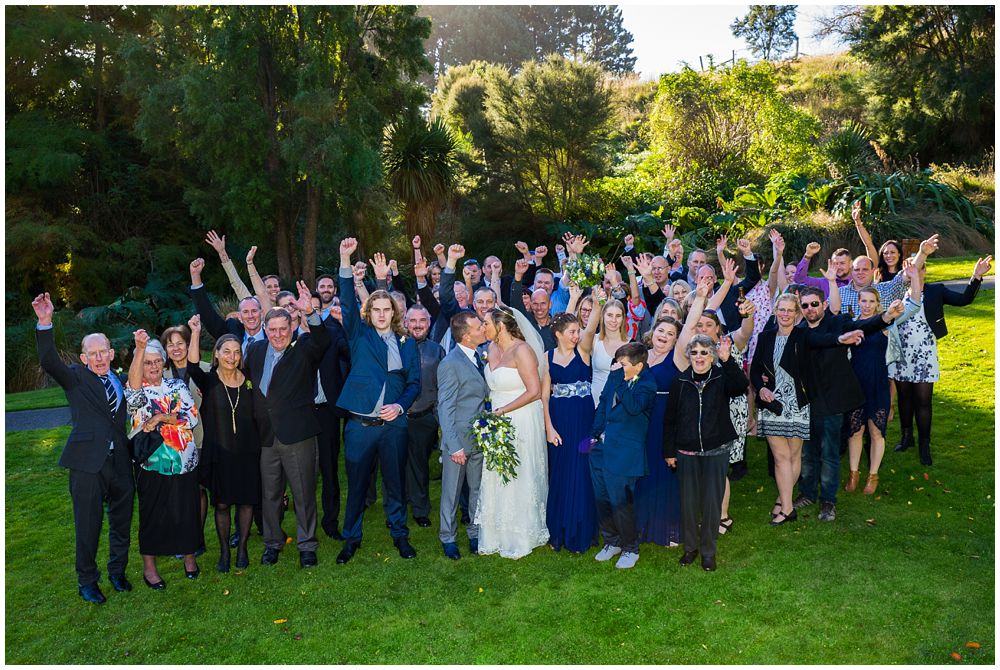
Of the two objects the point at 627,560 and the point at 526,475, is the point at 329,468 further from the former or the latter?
the point at 627,560

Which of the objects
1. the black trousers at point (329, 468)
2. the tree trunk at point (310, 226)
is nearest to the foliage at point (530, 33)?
the tree trunk at point (310, 226)

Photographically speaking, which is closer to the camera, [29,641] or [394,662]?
[394,662]

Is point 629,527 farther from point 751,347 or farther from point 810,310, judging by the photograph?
point 751,347

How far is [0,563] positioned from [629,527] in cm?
438

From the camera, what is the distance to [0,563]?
532cm

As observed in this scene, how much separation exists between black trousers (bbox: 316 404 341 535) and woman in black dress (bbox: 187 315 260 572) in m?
0.82

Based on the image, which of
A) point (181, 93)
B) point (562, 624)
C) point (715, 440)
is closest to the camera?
point (562, 624)

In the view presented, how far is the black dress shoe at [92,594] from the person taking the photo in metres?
5.58

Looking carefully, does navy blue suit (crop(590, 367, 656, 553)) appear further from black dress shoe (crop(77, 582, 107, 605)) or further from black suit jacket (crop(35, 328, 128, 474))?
black dress shoe (crop(77, 582, 107, 605))

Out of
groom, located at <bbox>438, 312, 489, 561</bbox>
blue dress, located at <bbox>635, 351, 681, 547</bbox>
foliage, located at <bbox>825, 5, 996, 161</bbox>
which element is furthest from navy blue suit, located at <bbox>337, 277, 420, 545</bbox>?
foliage, located at <bbox>825, 5, 996, 161</bbox>

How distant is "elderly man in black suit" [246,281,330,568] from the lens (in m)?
5.83

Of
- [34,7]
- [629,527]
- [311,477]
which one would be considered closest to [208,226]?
[34,7]

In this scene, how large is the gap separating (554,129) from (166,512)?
18518 mm

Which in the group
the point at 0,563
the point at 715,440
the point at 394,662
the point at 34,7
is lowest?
the point at 394,662
